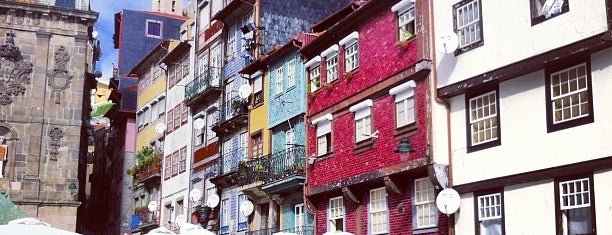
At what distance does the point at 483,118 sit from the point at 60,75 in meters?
31.8

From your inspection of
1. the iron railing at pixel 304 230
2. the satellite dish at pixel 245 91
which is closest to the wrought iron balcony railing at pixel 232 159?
the satellite dish at pixel 245 91

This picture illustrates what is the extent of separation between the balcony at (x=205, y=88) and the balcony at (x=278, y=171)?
7020 mm

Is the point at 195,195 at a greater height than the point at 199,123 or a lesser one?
lesser

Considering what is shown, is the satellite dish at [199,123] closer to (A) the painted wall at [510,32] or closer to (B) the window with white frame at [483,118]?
(A) the painted wall at [510,32]

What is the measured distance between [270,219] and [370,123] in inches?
343

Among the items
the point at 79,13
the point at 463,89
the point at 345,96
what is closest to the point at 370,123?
the point at 345,96

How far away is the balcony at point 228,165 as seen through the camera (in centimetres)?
3634

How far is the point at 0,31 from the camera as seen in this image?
154 ft

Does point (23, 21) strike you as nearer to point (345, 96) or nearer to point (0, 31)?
point (0, 31)

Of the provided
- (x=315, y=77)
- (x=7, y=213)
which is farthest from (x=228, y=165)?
(x=7, y=213)

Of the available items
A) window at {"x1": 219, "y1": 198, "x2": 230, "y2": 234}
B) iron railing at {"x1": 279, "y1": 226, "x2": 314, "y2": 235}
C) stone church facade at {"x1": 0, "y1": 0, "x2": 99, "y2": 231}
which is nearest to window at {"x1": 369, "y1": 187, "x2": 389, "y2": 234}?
iron railing at {"x1": 279, "y1": 226, "x2": 314, "y2": 235}

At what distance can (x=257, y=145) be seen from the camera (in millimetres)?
35219

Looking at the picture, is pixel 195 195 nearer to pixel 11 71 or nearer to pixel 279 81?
pixel 279 81

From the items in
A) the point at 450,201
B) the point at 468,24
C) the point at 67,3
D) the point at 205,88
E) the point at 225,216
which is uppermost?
the point at 67,3
